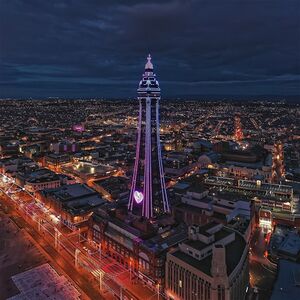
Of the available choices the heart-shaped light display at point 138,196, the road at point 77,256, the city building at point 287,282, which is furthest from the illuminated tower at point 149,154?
the city building at point 287,282

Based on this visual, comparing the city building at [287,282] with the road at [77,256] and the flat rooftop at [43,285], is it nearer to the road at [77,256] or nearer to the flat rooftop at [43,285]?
the road at [77,256]

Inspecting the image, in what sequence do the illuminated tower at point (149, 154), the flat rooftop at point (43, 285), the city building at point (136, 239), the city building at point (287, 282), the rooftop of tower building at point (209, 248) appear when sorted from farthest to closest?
the illuminated tower at point (149, 154) < the city building at point (136, 239) < the flat rooftop at point (43, 285) < the city building at point (287, 282) < the rooftop of tower building at point (209, 248)

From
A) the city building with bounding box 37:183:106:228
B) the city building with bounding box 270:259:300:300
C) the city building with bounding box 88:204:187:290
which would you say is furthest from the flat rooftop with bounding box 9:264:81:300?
the city building with bounding box 270:259:300:300

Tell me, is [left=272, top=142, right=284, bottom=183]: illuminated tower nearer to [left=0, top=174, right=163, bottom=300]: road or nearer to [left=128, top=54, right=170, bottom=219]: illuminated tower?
[left=128, top=54, right=170, bottom=219]: illuminated tower

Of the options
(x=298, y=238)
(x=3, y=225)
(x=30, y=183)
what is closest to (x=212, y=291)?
(x=298, y=238)

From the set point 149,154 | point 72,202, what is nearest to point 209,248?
point 149,154
